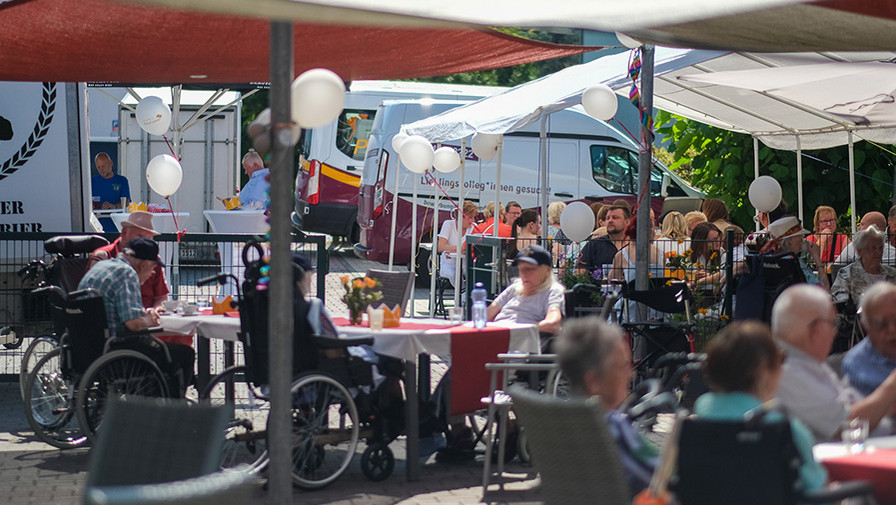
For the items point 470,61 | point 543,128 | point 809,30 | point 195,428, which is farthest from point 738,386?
point 543,128

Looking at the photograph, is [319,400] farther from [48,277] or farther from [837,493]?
[837,493]

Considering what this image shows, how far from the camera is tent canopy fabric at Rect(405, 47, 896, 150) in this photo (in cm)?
919

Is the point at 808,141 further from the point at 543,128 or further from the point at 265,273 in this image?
the point at 265,273

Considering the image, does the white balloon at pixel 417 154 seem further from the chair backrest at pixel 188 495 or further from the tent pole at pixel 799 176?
the chair backrest at pixel 188 495

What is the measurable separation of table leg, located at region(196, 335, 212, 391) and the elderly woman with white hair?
194 inches

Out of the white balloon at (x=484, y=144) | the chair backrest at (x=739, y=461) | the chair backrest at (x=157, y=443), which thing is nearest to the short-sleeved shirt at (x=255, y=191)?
the white balloon at (x=484, y=144)

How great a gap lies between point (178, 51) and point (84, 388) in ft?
8.22

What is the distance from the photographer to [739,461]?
3.10 m

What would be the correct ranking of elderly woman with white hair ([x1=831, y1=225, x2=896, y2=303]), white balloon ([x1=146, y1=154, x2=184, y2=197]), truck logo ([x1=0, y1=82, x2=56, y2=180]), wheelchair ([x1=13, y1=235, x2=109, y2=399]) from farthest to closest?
truck logo ([x1=0, y1=82, x2=56, y2=180]) < white balloon ([x1=146, y1=154, x2=184, y2=197]) < elderly woman with white hair ([x1=831, y1=225, x2=896, y2=303]) < wheelchair ([x1=13, y1=235, x2=109, y2=399])

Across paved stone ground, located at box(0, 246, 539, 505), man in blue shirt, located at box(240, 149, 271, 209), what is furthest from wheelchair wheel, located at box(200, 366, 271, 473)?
man in blue shirt, located at box(240, 149, 271, 209)

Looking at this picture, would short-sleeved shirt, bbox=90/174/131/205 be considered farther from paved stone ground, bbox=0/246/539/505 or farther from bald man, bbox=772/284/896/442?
bald man, bbox=772/284/896/442

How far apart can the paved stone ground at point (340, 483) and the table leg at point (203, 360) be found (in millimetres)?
873

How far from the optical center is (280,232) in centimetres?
430

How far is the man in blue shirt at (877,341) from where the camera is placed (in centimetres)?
442
